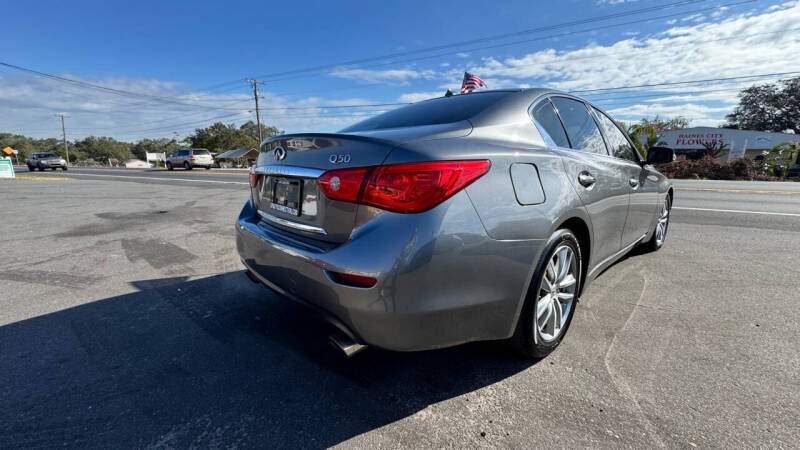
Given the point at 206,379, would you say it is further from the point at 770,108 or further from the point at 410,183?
the point at 770,108

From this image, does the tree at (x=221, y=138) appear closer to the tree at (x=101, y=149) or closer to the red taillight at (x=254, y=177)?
the tree at (x=101, y=149)

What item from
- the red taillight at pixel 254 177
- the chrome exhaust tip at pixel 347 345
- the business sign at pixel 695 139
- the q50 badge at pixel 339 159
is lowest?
the chrome exhaust tip at pixel 347 345

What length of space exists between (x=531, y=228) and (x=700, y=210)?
7.71 m

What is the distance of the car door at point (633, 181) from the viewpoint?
308cm

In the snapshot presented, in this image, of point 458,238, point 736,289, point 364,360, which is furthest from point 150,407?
point 736,289

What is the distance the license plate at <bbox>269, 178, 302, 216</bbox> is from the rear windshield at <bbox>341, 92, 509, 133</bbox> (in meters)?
0.54

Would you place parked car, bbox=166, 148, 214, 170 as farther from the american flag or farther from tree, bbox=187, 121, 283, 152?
tree, bbox=187, 121, 283, 152

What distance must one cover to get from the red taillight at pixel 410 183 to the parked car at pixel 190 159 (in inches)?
1309

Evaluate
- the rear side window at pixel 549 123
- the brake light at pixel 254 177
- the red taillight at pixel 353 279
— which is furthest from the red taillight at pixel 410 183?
the brake light at pixel 254 177

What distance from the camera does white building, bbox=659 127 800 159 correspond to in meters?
37.9

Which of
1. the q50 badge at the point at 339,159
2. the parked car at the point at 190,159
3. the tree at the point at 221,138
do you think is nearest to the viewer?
the q50 badge at the point at 339,159

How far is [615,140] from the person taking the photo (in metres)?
3.25

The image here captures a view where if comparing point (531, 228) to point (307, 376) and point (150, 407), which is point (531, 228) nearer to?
point (307, 376)

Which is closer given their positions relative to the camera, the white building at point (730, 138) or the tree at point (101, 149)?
the white building at point (730, 138)
